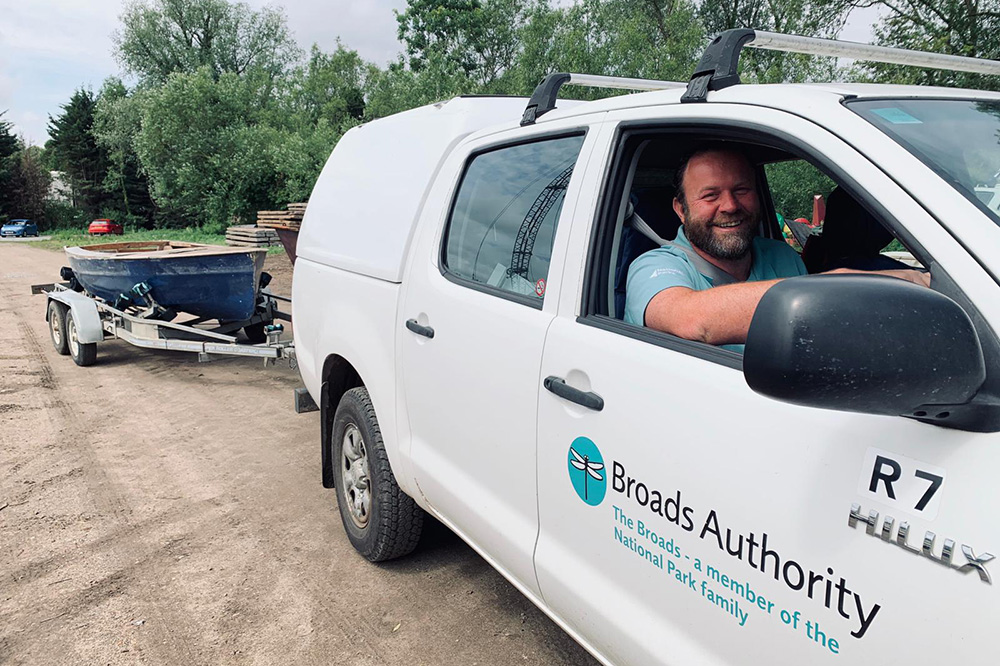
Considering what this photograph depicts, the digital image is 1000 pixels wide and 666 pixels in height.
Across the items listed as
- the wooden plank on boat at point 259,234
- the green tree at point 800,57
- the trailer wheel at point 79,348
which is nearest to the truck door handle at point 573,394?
the trailer wheel at point 79,348

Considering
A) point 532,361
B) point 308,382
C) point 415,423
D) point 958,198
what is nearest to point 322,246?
point 308,382

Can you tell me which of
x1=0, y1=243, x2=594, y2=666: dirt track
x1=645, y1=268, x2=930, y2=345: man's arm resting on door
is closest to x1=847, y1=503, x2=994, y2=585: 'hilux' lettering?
x1=645, y1=268, x2=930, y2=345: man's arm resting on door

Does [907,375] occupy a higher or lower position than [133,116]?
lower

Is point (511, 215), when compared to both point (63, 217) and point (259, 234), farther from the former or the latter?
point (63, 217)

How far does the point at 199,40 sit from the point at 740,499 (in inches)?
2020

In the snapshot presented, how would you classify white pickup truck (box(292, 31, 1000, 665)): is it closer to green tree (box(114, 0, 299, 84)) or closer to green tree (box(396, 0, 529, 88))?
green tree (box(396, 0, 529, 88))

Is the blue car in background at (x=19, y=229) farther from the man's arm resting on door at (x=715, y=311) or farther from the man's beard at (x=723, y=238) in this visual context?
the man's arm resting on door at (x=715, y=311)

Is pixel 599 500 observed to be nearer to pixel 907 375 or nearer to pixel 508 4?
pixel 907 375

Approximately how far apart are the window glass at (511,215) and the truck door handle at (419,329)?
0.80 ft

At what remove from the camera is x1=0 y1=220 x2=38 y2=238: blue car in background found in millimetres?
44000

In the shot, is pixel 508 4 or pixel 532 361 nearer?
pixel 532 361

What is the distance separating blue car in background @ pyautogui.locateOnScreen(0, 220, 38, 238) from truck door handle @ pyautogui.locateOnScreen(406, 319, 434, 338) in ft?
164

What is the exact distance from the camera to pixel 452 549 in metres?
3.76

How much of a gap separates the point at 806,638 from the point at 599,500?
637 mm
